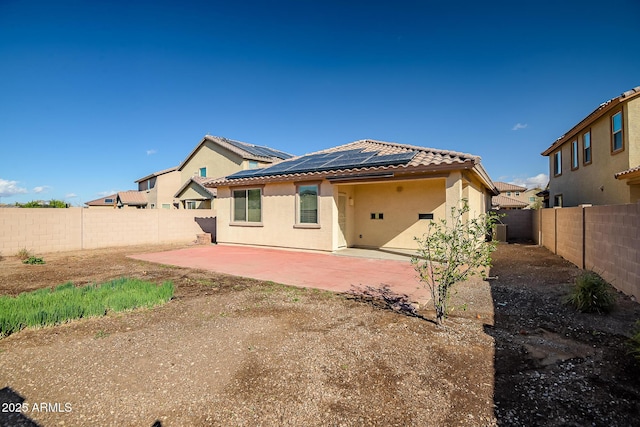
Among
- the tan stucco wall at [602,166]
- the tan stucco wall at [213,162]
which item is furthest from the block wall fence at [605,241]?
the tan stucco wall at [213,162]

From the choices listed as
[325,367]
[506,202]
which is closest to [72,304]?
[325,367]

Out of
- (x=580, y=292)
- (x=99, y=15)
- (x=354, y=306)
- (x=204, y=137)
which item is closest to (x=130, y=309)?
(x=354, y=306)

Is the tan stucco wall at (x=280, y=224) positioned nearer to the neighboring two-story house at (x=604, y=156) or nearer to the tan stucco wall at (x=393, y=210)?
the tan stucco wall at (x=393, y=210)

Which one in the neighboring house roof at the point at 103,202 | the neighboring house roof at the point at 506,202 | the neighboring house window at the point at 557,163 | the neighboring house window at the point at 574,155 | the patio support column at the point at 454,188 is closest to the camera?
the patio support column at the point at 454,188

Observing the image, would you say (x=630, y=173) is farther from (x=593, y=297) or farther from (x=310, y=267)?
(x=310, y=267)

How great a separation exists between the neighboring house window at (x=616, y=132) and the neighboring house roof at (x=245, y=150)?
22.8 metres

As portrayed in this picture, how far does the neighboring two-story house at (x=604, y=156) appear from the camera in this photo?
11438mm

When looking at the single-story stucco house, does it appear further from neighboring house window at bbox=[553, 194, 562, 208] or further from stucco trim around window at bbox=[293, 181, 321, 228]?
neighboring house window at bbox=[553, 194, 562, 208]

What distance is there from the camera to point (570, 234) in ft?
32.1

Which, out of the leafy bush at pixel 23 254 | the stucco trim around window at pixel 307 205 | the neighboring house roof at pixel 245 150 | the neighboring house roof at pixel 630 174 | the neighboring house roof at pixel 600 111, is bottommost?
the leafy bush at pixel 23 254

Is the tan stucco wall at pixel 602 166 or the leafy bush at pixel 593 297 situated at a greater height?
the tan stucco wall at pixel 602 166

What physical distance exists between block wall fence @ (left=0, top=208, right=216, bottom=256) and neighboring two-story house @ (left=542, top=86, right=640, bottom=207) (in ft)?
72.0

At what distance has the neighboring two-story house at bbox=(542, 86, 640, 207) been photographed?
450 inches

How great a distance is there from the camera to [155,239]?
17.0 metres
